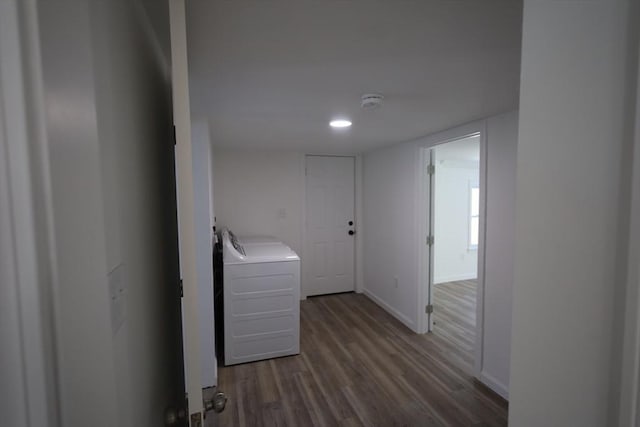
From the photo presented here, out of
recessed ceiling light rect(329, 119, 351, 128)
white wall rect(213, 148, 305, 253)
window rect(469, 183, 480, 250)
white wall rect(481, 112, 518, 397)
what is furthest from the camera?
window rect(469, 183, 480, 250)

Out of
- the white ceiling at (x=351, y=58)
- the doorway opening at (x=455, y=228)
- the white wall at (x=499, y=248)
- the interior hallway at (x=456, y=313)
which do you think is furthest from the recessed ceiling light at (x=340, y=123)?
the interior hallway at (x=456, y=313)

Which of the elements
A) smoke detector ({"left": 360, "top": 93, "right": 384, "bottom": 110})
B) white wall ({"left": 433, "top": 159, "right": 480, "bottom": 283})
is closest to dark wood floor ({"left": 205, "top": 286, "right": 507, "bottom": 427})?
white wall ({"left": 433, "top": 159, "right": 480, "bottom": 283})

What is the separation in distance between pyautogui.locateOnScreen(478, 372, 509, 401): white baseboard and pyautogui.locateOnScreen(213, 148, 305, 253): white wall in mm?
2563

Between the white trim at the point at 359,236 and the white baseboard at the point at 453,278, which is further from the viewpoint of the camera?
the white baseboard at the point at 453,278

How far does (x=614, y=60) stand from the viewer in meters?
0.43

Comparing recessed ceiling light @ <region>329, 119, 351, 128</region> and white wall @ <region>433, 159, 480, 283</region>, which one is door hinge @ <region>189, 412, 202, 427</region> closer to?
recessed ceiling light @ <region>329, 119, 351, 128</region>

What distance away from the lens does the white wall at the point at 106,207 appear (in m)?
0.40

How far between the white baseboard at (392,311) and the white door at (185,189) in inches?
114

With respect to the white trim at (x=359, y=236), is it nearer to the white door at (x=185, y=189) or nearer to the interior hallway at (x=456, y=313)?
the interior hallway at (x=456, y=313)

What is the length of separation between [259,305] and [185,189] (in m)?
2.10

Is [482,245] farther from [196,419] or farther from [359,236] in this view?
[196,419]

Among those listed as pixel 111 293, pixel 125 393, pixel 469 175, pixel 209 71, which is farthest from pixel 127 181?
pixel 469 175

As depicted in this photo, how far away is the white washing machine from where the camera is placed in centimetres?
257

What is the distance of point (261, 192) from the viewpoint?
399 centimetres
